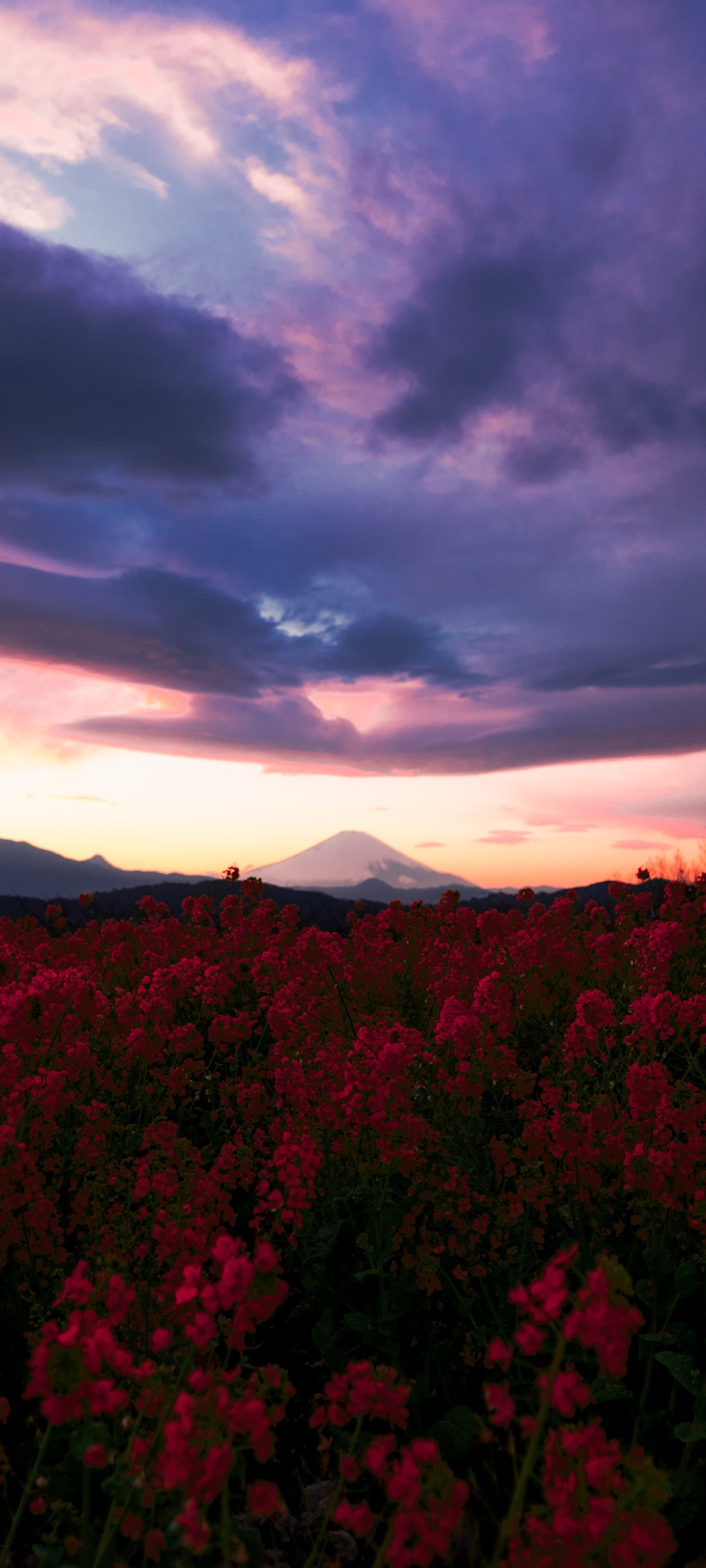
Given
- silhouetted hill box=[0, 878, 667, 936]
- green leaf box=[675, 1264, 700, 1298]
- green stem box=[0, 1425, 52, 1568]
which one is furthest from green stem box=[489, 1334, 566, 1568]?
silhouetted hill box=[0, 878, 667, 936]

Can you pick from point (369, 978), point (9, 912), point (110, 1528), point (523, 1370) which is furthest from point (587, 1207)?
point (9, 912)

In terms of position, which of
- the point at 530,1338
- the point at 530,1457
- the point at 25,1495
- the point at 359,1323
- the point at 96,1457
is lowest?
the point at 359,1323

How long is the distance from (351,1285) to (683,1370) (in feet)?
5.15

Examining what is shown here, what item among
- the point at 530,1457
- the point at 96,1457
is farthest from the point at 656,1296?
the point at 96,1457

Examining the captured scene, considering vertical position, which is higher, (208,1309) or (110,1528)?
(208,1309)

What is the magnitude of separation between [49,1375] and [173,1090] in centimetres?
374

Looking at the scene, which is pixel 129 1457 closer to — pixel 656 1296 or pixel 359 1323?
pixel 359 1323

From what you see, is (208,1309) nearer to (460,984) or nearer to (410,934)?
(460,984)

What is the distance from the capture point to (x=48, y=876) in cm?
5044

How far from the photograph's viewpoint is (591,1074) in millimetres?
5395

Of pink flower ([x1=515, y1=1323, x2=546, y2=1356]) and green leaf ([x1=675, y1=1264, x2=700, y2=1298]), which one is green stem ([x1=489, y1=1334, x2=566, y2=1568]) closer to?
pink flower ([x1=515, y1=1323, x2=546, y2=1356])

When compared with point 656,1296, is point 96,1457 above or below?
above

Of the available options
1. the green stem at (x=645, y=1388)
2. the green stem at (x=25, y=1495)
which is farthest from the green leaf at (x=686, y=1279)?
the green stem at (x=25, y=1495)

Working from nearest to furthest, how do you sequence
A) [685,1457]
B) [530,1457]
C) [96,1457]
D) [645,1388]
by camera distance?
[530,1457] → [96,1457] → [685,1457] → [645,1388]
